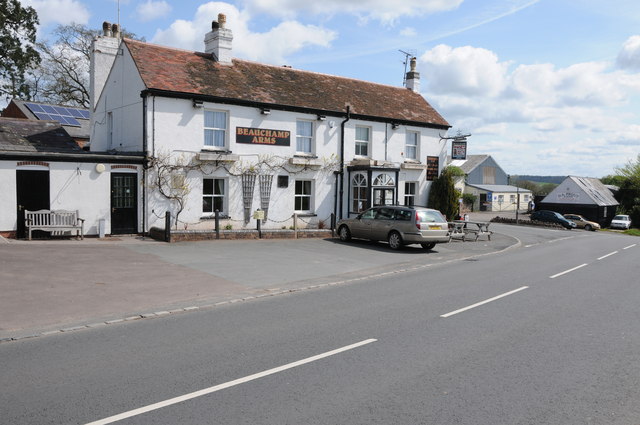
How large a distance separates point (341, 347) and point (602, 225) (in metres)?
65.6

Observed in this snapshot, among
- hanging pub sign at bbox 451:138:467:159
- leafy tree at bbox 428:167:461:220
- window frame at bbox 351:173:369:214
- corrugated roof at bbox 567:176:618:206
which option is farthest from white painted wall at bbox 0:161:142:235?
corrugated roof at bbox 567:176:618:206

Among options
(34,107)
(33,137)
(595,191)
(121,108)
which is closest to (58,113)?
(34,107)

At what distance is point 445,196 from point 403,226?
372 inches

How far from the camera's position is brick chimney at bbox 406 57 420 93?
31375 mm

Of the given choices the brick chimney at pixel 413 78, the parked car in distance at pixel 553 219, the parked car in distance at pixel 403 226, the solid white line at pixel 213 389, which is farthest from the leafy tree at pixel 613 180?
the solid white line at pixel 213 389

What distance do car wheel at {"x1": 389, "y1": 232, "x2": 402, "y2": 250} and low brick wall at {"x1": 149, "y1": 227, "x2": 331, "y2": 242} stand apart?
3.93 m

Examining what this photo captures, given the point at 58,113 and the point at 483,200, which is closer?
the point at 58,113

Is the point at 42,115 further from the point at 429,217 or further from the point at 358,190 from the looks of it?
the point at 429,217

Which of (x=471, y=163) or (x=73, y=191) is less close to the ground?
(x=471, y=163)

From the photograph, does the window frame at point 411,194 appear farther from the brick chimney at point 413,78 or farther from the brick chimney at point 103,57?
the brick chimney at point 103,57

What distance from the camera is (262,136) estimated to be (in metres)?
22.2

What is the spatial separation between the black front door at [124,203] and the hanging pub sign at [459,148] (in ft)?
56.4

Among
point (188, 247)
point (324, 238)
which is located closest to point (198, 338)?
point (188, 247)

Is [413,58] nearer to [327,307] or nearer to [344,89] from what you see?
[344,89]
